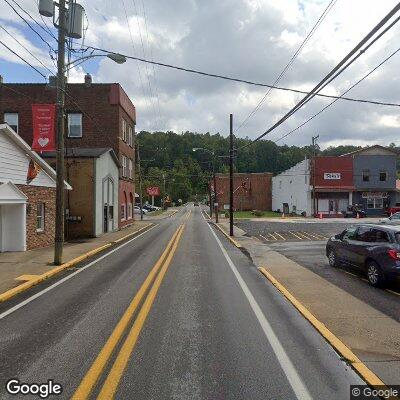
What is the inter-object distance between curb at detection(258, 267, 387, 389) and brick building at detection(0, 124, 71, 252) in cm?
1310

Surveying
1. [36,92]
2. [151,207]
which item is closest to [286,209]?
[151,207]

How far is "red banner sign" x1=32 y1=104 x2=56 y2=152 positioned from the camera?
18830 mm

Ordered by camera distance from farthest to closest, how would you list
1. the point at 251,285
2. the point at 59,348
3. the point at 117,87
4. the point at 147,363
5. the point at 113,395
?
the point at 117,87, the point at 251,285, the point at 59,348, the point at 147,363, the point at 113,395

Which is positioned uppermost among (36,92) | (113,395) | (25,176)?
(36,92)

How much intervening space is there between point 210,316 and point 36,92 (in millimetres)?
33804

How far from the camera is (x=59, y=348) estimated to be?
6.63 meters

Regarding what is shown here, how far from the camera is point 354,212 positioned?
186 feet

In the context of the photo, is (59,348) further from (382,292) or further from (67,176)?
(67,176)

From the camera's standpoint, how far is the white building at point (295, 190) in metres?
59.7

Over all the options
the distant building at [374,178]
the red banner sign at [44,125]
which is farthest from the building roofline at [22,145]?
the distant building at [374,178]

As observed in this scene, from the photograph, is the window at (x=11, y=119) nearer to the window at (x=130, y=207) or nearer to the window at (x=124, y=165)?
the window at (x=124, y=165)

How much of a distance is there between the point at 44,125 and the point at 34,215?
4.49 metres

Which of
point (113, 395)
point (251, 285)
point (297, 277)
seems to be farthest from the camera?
point (297, 277)

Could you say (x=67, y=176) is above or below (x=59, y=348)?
above
